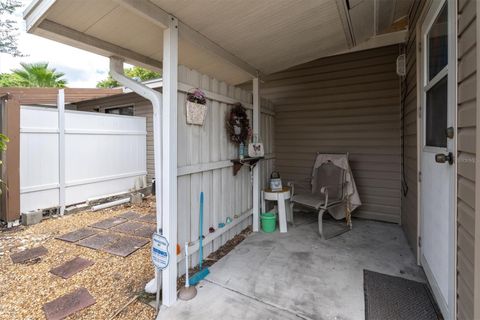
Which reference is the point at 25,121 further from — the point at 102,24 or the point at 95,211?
the point at 102,24

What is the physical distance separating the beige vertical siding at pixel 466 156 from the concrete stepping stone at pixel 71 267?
3.09 m

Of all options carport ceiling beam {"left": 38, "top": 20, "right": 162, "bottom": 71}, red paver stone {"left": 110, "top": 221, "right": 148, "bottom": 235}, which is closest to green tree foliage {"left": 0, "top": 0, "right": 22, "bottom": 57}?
red paver stone {"left": 110, "top": 221, "right": 148, "bottom": 235}

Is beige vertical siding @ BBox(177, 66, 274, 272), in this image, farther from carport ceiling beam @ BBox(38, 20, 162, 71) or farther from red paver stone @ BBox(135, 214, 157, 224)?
red paver stone @ BBox(135, 214, 157, 224)

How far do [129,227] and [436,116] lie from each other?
3.98 meters

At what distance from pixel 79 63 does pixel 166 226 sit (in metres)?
26.8

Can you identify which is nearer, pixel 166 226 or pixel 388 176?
pixel 166 226

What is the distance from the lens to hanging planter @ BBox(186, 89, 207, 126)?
7.38 ft

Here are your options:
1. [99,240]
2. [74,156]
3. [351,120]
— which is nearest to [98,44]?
[99,240]

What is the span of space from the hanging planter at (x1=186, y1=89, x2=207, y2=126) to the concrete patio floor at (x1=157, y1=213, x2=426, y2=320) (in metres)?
1.51

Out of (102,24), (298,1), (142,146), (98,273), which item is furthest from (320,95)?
(142,146)

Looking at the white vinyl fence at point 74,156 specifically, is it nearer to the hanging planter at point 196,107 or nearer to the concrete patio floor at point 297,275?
the hanging planter at point 196,107

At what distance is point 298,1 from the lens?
2008 millimetres

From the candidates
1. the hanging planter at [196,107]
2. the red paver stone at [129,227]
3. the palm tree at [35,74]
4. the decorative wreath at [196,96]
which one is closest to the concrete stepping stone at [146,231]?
the red paver stone at [129,227]

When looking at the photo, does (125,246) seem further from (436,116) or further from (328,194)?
(436,116)
